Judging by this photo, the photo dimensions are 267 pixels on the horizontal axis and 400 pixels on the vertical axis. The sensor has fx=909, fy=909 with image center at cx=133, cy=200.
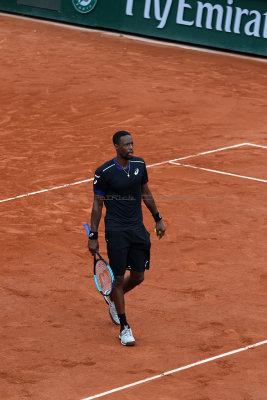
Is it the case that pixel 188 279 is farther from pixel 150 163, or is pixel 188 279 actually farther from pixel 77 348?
pixel 150 163

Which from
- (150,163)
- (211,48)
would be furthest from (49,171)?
(211,48)

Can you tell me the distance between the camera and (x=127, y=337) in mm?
9344

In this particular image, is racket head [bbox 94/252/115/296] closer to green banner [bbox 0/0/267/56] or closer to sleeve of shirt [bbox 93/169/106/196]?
sleeve of shirt [bbox 93/169/106/196]

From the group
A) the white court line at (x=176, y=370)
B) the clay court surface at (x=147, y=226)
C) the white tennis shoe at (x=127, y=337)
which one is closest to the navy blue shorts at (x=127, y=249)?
the white tennis shoe at (x=127, y=337)

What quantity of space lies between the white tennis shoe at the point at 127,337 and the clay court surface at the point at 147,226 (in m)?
0.09

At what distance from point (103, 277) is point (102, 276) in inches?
0.8

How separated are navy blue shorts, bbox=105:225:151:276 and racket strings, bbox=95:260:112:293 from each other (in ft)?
0.62

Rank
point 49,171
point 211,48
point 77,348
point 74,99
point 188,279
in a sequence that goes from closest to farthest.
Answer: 1. point 77,348
2. point 188,279
3. point 49,171
4. point 74,99
5. point 211,48

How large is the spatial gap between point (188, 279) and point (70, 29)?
805 inches

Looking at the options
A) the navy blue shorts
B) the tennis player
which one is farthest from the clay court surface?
the navy blue shorts

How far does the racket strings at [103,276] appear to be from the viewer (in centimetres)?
952

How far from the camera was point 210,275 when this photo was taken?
37.3ft

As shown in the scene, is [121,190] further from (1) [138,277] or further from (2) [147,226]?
(2) [147,226]

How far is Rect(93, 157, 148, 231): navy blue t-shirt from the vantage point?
9250 millimetres
